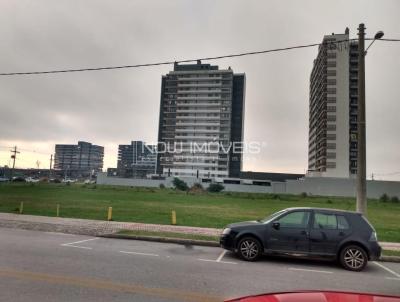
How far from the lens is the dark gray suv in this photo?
9555 millimetres

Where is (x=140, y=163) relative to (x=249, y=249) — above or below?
above

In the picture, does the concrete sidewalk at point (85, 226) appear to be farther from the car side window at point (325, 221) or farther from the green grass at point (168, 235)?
the car side window at point (325, 221)

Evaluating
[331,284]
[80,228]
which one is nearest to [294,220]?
[331,284]

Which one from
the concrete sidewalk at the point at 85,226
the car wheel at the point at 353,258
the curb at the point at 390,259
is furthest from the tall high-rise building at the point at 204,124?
the car wheel at the point at 353,258

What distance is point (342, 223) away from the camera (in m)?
9.88

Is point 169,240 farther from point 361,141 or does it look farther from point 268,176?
point 268,176

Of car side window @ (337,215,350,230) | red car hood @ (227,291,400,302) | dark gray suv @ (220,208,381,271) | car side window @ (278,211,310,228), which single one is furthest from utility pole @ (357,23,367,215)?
red car hood @ (227,291,400,302)

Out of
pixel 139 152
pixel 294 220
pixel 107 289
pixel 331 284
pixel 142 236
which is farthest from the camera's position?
pixel 139 152

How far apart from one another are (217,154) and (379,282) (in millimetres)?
130492

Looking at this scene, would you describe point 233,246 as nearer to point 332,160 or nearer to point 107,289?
point 107,289

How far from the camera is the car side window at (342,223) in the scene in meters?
9.80

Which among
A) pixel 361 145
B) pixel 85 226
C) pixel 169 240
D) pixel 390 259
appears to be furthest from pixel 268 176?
pixel 390 259

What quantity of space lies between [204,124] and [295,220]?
132m

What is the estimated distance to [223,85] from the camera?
467 ft
